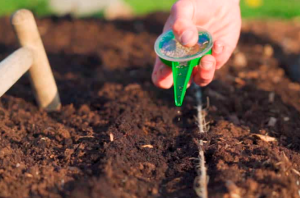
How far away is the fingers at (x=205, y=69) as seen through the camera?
2.13 metres

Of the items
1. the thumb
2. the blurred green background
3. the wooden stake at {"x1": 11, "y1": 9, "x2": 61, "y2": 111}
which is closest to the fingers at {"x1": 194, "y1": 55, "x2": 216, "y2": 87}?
the thumb

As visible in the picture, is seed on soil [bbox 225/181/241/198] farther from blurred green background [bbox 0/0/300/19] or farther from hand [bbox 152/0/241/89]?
blurred green background [bbox 0/0/300/19]

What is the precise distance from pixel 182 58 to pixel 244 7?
3.14m

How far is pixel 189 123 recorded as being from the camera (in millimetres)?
2402

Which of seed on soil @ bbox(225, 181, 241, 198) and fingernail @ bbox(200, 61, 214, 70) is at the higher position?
fingernail @ bbox(200, 61, 214, 70)

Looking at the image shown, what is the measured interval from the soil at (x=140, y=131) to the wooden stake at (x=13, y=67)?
1.02 ft

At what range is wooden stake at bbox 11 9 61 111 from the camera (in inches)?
92.3

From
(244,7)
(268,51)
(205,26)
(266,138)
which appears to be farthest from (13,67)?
(244,7)

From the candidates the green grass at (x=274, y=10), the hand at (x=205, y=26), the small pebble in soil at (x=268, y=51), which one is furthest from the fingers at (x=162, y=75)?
the green grass at (x=274, y=10)

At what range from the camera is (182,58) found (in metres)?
2.09

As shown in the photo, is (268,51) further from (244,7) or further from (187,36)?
(187,36)

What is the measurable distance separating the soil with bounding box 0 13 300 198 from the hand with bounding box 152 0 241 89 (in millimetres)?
279

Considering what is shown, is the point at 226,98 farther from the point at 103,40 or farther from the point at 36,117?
the point at 103,40

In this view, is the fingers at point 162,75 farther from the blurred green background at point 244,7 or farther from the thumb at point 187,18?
the blurred green background at point 244,7
